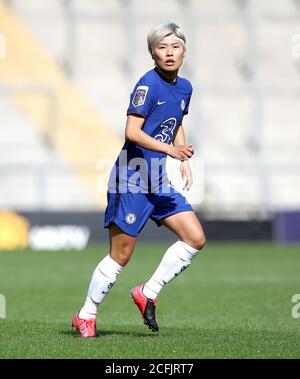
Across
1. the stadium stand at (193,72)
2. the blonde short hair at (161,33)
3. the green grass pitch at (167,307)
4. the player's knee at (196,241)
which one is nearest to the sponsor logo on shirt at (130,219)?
the player's knee at (196,241)

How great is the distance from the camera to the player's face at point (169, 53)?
6.48 metres

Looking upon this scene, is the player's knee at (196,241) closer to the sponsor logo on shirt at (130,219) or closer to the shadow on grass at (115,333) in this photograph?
the sponsor logo on shirt at (130,219)

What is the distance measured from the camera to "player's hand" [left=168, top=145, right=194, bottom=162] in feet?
20.6

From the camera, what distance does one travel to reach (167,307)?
954cm

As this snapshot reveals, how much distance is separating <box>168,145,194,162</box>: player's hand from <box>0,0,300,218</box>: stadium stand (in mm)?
14500

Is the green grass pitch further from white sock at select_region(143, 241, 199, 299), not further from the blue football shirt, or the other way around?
the blue football shirt

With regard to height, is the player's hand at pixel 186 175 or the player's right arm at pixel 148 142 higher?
the player's right arm at pixel 148 142

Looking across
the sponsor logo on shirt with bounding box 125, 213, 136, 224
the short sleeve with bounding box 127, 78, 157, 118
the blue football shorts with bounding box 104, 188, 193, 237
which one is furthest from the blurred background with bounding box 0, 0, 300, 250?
the short sleeve with bounding box 127, 78, 157, 118

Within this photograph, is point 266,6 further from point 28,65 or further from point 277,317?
point 277,317

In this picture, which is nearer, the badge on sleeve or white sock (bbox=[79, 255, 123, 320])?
the badge on sleeve

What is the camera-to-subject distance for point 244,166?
20.3 m

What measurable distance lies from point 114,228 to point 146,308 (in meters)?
0.58

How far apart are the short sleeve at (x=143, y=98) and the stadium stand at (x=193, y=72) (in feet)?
46.9
